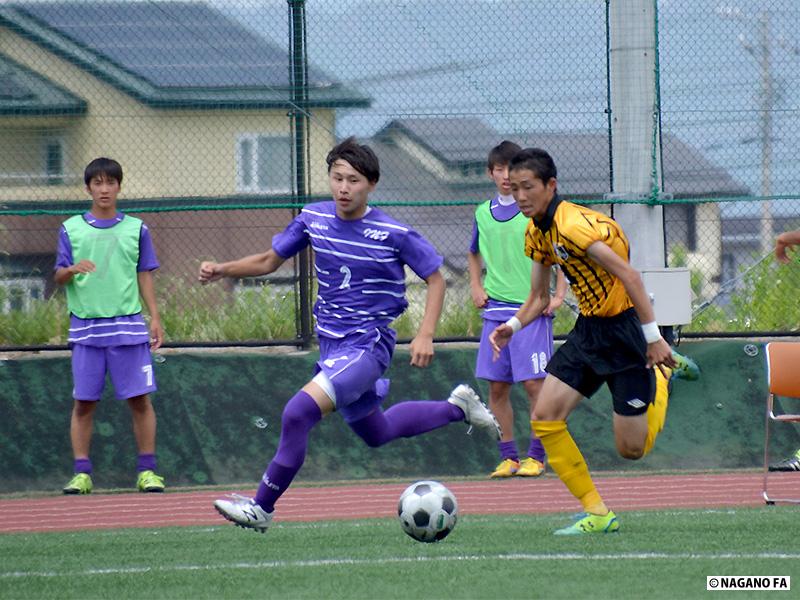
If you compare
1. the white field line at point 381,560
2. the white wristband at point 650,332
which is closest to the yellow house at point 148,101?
the white wristband at point 650,332

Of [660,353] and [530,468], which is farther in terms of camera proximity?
[530,468]

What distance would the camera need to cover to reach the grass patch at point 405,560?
20.5ft

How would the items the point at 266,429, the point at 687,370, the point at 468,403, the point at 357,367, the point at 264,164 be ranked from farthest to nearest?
the point at 264,164, the point at 687,370, the point at 266,429, the point at 468,403, the point at 357,367

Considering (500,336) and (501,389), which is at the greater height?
(500,336)

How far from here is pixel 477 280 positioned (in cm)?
1112

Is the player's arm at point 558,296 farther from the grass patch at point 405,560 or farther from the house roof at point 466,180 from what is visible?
the grass patch at point 405,560

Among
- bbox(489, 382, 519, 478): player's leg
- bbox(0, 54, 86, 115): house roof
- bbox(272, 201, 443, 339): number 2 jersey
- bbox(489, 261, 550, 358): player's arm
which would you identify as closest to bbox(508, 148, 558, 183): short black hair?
bbox(489, 261, 550, 358): player's arm

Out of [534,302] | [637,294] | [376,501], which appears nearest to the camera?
[637,294]

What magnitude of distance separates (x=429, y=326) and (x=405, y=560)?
1493mm

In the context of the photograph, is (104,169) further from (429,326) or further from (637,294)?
(637,294)

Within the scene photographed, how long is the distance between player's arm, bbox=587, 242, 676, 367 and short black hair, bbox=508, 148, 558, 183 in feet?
1.51

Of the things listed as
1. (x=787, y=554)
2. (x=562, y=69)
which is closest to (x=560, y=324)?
(x=562, y=69)

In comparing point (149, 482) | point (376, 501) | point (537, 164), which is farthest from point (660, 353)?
point (149, 482)

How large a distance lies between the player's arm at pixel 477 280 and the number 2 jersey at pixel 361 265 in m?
2.81
